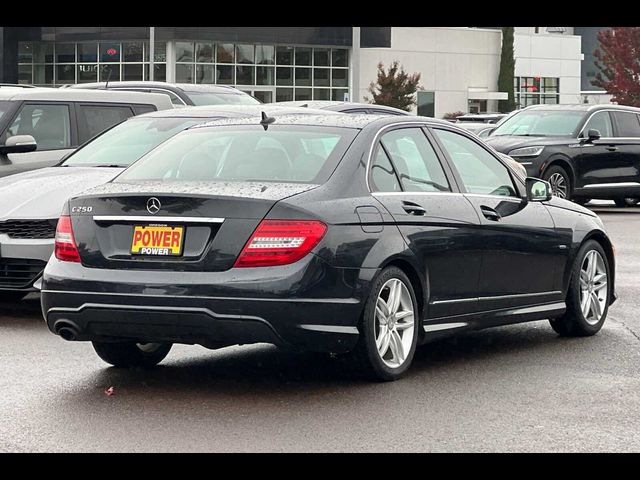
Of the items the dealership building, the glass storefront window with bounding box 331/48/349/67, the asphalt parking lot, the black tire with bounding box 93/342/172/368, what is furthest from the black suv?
the glass storefront window with bounding box 331/48/349/67

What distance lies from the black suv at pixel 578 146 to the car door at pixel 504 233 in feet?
41.4

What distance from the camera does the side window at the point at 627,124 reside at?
944 inches

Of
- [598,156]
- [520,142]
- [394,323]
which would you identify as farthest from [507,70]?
[394,323]

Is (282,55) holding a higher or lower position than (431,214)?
higher

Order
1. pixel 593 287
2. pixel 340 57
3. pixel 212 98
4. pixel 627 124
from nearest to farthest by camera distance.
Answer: pixel 593 287, pixel 212 98, pixel 627 124, pixel 340 57

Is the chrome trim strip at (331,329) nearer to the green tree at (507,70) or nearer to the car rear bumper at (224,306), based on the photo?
the car rear bumper at (224,306)

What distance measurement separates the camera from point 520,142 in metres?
22.4

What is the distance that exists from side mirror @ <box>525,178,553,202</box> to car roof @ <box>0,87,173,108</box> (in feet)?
19.8

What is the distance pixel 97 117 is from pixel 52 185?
134 inches

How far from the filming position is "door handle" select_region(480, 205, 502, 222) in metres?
8.77

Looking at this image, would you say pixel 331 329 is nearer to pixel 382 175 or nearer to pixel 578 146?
pixel 382 175

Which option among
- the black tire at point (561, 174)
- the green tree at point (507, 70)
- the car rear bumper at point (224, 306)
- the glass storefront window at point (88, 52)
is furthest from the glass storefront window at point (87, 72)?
the car rear bumper at point (224, 306)

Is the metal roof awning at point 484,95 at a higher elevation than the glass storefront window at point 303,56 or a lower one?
lower

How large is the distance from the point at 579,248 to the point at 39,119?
6.24 meters
